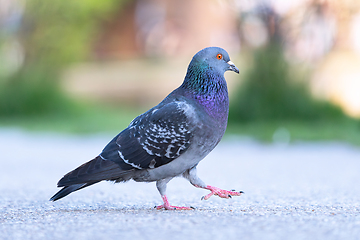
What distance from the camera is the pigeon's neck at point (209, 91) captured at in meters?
4.26

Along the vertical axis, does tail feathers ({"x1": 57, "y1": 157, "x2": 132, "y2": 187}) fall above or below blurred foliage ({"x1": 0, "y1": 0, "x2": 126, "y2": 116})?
below

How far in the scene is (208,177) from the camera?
709 cm

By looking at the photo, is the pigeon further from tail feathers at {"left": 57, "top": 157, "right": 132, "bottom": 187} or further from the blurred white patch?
the blurred white patch

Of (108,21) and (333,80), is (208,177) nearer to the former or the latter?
(333,80)

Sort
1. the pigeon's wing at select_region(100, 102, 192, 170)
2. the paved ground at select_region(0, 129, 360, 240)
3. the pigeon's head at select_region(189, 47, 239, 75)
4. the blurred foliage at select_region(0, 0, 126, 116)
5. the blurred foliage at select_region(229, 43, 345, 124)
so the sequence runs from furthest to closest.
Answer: the blurred foliage at select_region(0, 0, 126, 116), the blurred foliage at select_region(229, 43, 345, 124), the pigeon's head at select_region(189, 47, 239, 75), the pigeon's wing at select_region(100, 102, 192, 170), the paved ground at select_region(0, 129, 360, 240)

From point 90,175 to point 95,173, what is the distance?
4 cm

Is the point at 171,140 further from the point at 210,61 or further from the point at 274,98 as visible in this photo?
the point at 274,98

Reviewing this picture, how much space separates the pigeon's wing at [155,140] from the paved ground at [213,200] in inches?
16.5

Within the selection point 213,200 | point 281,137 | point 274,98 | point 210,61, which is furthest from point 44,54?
point 210,61

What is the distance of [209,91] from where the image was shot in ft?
14.2

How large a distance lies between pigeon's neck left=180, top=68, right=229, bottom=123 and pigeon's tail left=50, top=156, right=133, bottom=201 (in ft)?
2.68

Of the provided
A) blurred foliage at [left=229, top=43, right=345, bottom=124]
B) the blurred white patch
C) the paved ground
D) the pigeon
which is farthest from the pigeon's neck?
blurred foliage at [left=229, top=43, right=345, bottom=124]

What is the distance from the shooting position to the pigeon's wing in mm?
4168

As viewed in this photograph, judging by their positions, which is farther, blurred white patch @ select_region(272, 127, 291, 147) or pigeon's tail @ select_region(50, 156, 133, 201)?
blurred white patch @ select_region(272, 127, 291, 147)
